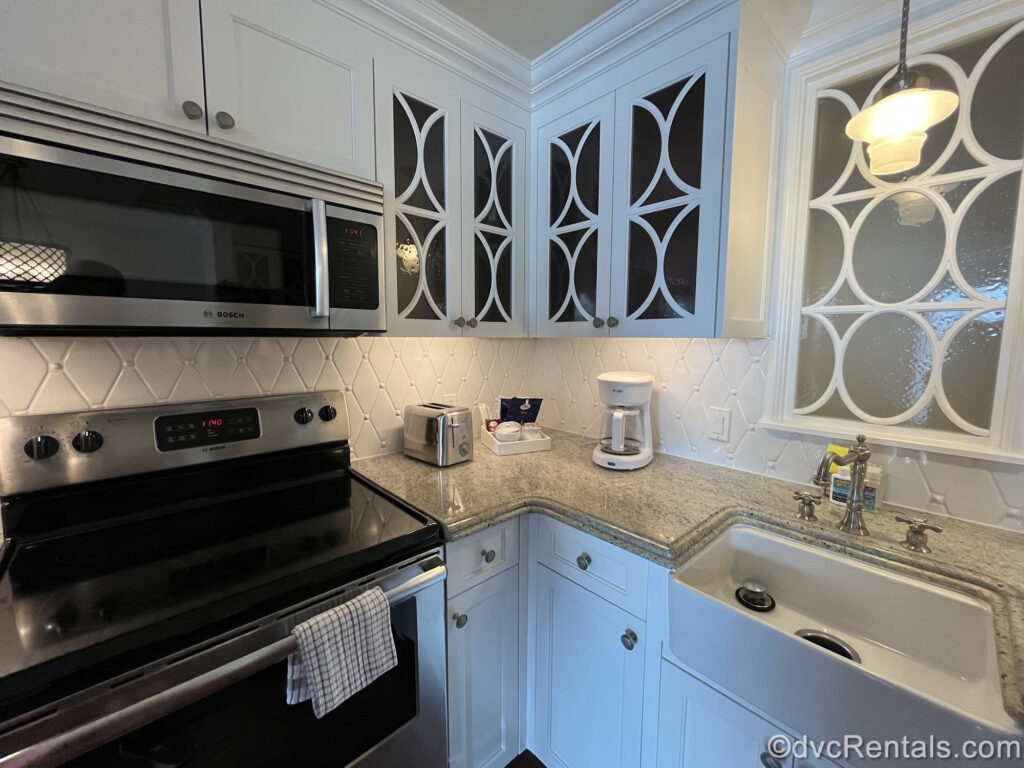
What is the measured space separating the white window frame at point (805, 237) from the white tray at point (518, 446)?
79cm

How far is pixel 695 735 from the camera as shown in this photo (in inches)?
36.2

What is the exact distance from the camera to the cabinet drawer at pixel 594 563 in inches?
39.8

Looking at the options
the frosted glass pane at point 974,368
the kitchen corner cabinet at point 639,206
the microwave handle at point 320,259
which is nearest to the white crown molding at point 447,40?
the kitchen corner cabinet at point 639,206

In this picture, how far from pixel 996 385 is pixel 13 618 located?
2.07 meters

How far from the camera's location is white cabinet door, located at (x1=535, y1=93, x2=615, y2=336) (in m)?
1.38

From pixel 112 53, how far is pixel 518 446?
1.43 metres

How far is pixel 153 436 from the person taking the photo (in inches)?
42.3

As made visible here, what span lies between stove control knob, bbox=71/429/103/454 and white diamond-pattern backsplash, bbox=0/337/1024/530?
0.08 m

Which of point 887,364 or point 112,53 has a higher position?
point 112,53

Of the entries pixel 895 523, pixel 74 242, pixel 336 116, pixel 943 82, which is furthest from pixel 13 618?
pixel 943 82

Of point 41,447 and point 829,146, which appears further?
point 829,146

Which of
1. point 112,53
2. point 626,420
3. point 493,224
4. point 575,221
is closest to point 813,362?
point 626,420

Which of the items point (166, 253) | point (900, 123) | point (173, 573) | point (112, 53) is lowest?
point (173, 573)

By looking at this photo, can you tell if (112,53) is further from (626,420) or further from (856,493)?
(856,493)
